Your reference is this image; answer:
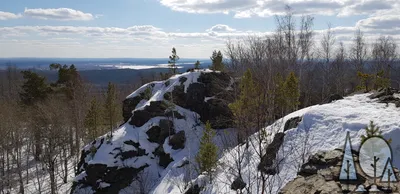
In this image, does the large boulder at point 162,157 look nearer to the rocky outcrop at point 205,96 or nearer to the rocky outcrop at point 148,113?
the rocky outcrop at point 148,113

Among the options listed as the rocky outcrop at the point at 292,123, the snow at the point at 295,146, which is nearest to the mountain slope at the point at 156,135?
the snow at the point at 295,146

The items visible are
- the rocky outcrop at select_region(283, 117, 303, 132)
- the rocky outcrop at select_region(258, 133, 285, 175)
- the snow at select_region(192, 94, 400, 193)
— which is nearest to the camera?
the rocky outcrop at select_region(258, 133, 285, 175)

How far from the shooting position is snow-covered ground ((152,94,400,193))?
1244 centimetres

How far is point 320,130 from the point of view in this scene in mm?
14094

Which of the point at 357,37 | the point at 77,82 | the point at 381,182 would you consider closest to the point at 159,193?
the point at 381,182

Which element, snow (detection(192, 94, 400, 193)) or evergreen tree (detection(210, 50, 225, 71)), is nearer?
snow (detection(192, 94, 400, 193))

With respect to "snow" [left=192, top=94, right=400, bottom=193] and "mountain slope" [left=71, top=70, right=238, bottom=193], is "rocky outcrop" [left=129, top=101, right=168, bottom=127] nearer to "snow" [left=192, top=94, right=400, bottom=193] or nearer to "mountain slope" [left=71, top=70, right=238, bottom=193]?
"mountain slope" [left=71, top=70, right=238, bottom=193]

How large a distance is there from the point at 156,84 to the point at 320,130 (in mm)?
19804

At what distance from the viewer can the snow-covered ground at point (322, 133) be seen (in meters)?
12.4

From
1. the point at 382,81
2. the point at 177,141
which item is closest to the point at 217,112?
the point at 177,141

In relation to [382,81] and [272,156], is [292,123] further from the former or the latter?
[382,81]

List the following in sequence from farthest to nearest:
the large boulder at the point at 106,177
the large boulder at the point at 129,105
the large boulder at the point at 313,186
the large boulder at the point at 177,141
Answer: the large boulder at the point at 129,105 < the large boulder at the point at 177,141 < the large boulder at the point at 106,177 < the large boulder at the point at 313,186

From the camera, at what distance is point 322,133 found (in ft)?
45.1

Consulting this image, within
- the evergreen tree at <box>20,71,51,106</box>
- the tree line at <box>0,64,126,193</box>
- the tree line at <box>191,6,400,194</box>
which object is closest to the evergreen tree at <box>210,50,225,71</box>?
the tree line at <box>191,6,400,194</box>
